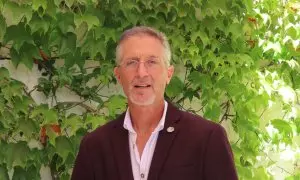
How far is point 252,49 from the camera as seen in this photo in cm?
277

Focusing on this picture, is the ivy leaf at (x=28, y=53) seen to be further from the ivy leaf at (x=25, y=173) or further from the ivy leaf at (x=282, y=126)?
the ivy leaf at (x=282, y=126)

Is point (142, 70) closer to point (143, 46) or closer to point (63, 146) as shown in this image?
point (143, 46)

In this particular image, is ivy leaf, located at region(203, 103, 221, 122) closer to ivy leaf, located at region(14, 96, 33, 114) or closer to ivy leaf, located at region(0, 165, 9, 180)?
ivy leaf, located at region(14, 96, 33, 114)

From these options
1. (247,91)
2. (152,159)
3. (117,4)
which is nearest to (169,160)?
(152,159)

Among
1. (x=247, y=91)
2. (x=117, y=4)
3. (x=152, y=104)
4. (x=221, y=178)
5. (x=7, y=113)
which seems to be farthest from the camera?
(x=247, y=91)

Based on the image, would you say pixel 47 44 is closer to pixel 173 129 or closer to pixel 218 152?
pixel 173 129

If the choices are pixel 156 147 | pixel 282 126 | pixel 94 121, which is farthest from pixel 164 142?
pixel 282 126

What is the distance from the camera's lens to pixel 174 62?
2598 mm

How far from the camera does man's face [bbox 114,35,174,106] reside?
1.56 meters

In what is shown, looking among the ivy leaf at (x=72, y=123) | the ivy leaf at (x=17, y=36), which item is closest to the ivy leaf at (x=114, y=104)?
the ivy leaf at (x=72, y=123)

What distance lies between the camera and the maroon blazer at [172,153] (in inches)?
58.0

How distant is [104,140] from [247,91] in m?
1.27

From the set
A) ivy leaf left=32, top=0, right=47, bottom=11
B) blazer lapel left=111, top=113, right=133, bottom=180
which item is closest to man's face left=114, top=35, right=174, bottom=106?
blazer lapel left=111, top=113, right=133, bottom=180

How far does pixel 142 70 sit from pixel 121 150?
0.82 ft
